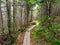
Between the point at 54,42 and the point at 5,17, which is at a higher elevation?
the point at 5,17

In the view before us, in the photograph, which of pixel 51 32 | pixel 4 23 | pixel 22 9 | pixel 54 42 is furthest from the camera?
pixel 22 9

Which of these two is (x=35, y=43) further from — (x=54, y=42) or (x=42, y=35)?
(x=54, y=42)

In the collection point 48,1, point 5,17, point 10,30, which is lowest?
point 10,30

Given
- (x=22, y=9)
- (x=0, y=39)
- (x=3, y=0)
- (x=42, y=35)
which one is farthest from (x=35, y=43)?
(x=22, y=9)

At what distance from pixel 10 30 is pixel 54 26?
5.00 metres

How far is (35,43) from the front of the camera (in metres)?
11.4

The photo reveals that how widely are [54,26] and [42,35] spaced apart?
98.0 inches

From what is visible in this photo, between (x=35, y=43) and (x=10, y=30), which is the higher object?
(x=10, y=30)

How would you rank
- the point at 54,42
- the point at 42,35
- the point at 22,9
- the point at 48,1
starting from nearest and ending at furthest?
the point at 54,42
the point at 48,1
the point at 42,35
the point at 22,9

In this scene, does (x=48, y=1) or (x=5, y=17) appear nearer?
(x=48, y=1)

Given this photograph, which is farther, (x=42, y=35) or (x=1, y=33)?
(x=1, y=33)

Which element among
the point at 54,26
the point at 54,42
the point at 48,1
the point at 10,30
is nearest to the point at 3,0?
the point at 10,30

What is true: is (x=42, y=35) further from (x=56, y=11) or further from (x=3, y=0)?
(x=3, y=0)

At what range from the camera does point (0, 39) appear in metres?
12.2
